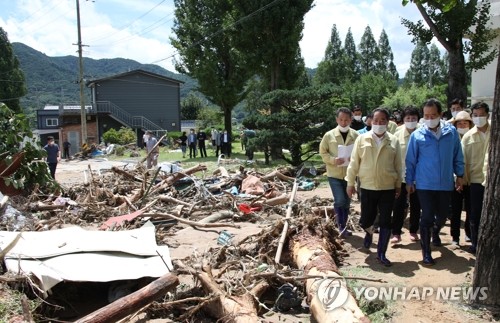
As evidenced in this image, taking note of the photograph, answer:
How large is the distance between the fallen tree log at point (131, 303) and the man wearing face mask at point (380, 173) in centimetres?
244

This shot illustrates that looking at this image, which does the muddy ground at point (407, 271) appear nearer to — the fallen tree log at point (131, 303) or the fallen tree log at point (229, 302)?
the fallen tree log at point (229, 302)

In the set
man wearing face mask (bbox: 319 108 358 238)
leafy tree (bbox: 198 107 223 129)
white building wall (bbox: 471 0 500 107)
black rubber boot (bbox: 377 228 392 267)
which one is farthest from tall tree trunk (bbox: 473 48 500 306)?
leafy tree (bbox: 198 107 223 129)

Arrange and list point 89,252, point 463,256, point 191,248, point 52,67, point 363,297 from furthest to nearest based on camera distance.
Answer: point 52,67
point 191,248
point 463,256
point 89,252
point 363,297

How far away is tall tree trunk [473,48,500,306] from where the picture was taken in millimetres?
3564

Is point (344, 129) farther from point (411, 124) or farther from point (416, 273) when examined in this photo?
point (416, 273)

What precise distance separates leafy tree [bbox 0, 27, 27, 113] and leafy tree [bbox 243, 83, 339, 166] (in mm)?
36922

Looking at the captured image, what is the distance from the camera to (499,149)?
3.53 m

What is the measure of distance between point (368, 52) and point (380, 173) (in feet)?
219

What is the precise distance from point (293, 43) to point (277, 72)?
1651 mm

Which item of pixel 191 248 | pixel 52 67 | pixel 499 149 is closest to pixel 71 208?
pixel 191 248

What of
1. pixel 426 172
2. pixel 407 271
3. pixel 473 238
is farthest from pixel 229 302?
pixel 473 238

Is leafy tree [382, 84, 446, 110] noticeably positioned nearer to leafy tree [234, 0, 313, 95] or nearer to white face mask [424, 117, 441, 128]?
leafy tree [234, 0, 313, 95]

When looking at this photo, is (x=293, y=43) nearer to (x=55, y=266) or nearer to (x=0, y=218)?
(x=0, y=218)

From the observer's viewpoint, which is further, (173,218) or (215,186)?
(215,186)
